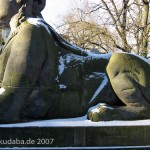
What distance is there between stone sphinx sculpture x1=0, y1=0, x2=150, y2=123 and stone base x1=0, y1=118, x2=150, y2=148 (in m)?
0.23

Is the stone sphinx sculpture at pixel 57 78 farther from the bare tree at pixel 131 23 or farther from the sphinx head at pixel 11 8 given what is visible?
the bare tree at pixel 131 23

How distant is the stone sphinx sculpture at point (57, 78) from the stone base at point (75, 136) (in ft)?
0.76

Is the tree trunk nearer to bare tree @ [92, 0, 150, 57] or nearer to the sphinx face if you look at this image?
bare tree @ [92, 0, 150, 57]

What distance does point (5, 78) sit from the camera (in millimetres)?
4785

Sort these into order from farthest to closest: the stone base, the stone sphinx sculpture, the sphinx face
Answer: the sphinx face
the stone sphinx sculpture
the stone base

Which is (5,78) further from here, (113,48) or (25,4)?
(113,48)

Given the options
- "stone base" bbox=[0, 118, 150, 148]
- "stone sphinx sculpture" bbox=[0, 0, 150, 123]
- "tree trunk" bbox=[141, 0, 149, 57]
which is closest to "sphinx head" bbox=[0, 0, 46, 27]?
"stone sphinx sculpture" bbox=[0, 0, 150, 123]

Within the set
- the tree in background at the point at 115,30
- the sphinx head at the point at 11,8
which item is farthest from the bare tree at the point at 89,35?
the sphinx head at the point at 11,8

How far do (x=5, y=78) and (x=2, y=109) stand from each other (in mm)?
387

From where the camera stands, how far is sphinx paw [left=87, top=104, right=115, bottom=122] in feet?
15.8

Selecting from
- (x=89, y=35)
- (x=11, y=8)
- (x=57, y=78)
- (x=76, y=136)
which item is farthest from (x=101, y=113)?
(x=89, y=35)

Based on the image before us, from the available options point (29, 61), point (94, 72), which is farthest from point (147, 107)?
point (29, 61)

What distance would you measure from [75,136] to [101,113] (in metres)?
0.47

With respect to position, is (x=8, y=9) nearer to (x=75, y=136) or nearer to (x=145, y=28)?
(x=75, y=136)
